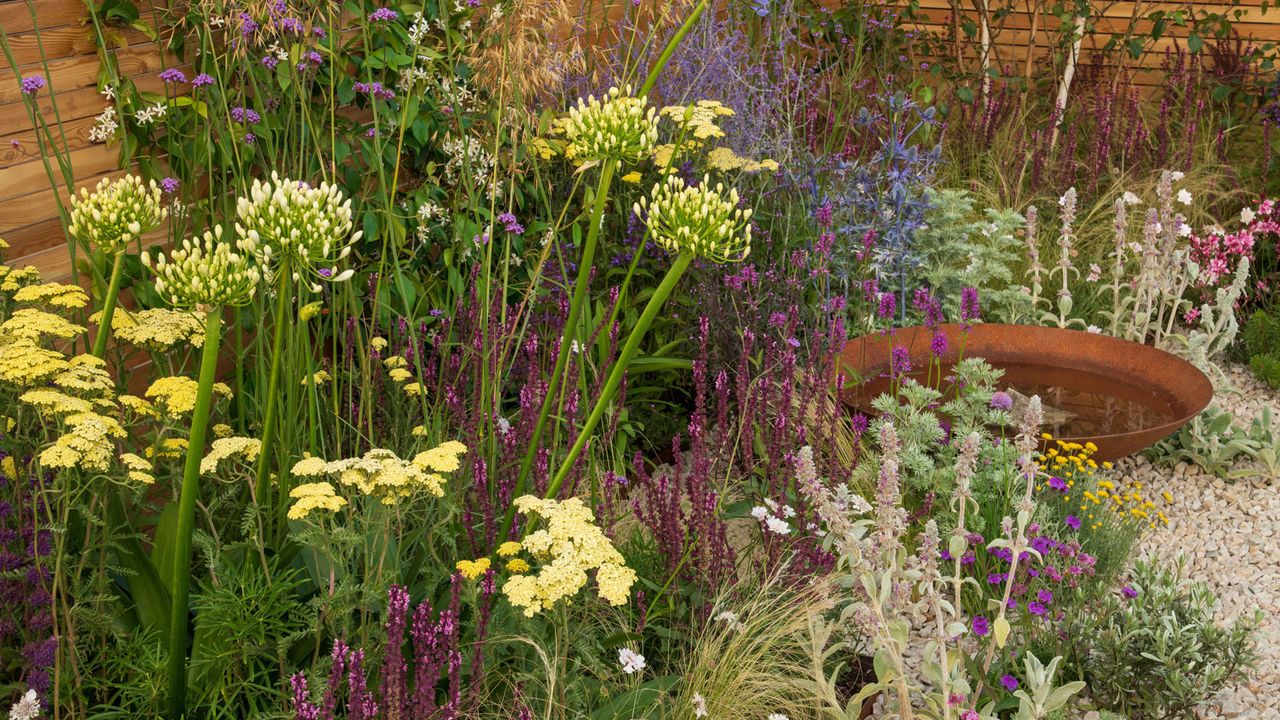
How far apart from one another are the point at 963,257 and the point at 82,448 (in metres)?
3.75

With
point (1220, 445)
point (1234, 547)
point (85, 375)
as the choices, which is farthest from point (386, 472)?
point (1220, 445)

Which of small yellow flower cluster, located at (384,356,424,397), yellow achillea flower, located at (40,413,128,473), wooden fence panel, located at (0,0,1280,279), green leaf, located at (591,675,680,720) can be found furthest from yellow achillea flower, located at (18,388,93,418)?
green leaf, located at (591,675,680,720)

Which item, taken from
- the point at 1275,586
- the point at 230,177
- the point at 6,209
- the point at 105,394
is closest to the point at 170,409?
the point at 105,394

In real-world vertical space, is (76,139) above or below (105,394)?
above

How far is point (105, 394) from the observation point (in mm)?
2473

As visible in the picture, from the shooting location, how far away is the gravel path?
3029 millimetres

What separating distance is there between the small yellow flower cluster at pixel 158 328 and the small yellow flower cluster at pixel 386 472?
0.57m

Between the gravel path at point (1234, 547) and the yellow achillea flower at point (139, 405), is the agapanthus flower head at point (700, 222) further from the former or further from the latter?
the gravel path at point (1234, 547)

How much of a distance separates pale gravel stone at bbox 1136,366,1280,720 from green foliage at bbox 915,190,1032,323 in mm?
836

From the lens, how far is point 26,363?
7.14 feet

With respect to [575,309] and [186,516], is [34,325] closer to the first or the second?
[186,516]

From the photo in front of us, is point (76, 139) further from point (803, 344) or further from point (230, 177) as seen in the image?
point (803, 344)

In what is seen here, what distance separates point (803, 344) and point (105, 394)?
8.17 feet

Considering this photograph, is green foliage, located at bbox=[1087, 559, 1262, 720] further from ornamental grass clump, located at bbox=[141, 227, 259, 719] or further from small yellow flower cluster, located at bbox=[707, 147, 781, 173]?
ornamental grass clump, located at bbox=[141, 227, 259, 719]
